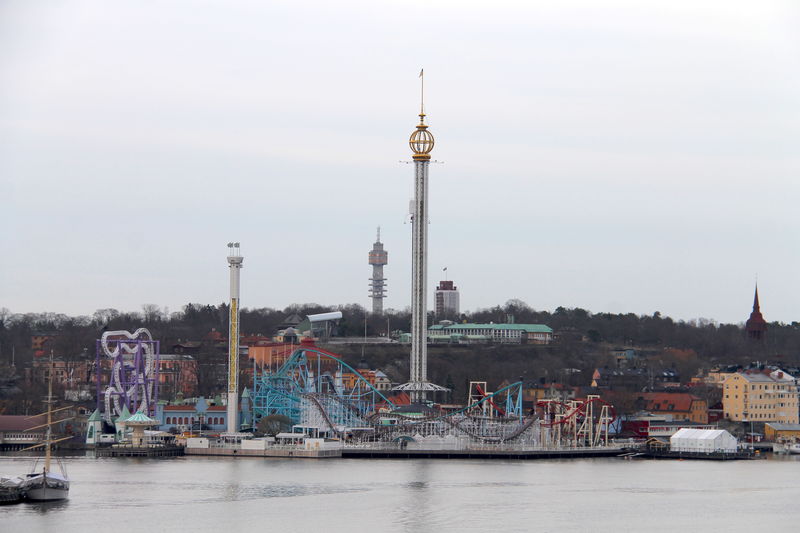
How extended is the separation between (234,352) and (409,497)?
28.4 metres

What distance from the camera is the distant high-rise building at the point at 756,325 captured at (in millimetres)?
127062

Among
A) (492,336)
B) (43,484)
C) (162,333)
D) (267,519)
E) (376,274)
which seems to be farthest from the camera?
(376,274)

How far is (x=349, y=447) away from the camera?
7588cm

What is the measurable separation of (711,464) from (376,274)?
4455 inches

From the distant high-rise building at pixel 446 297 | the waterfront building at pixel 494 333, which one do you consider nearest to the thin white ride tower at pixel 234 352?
the waterfront building at pixel 494 333

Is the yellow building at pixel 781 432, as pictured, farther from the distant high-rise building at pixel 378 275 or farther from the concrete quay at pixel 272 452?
the distant high-rise building at pixel 378 275

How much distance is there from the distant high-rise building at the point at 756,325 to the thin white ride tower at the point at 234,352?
183 ft

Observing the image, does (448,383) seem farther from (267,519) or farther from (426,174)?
(267,519)

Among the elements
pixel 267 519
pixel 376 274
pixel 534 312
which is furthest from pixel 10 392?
pixel 376 274

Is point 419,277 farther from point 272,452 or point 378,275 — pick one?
point 378,275

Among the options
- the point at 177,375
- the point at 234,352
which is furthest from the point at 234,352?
the point at 177,375

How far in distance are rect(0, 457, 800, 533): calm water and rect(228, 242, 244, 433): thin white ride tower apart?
403 inches

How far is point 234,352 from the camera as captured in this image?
81312 mm

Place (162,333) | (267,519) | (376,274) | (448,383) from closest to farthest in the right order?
(267,519) → (448,383) → (162,333) → (376,274)
